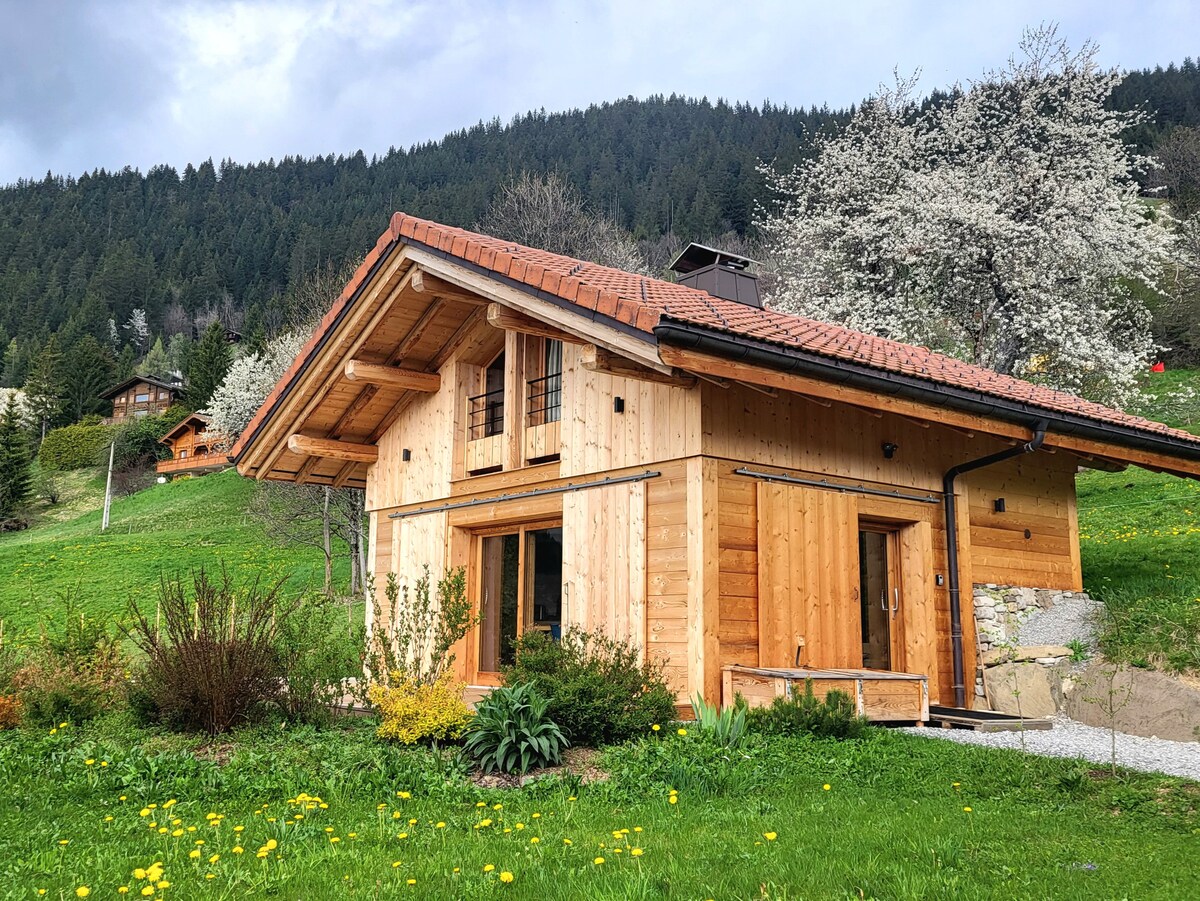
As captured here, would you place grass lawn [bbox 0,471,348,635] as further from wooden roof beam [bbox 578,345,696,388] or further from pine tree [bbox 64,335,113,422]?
pine tree [bbox 64,335,113,422]

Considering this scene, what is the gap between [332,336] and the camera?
11430 mm

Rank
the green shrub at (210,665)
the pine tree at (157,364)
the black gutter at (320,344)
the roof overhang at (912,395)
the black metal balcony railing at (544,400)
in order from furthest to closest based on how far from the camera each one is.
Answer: the pine tree at (157,364) → the black metal balcony railing at (544,400) → the black gutter at (320,344) → the green shrub at (210,665) → the roof overhang at (912,395)

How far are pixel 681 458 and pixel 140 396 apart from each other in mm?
61848

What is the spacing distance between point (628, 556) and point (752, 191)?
4484 centimetres

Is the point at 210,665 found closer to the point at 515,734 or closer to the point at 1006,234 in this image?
the point at 515,734

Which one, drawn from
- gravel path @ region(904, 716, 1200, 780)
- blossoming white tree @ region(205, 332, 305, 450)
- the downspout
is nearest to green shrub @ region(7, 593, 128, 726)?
gravel path @ region(904, 716, 1200, 780)

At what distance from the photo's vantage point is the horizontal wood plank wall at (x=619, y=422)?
886cm

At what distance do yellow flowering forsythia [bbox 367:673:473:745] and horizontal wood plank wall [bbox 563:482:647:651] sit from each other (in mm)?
1956

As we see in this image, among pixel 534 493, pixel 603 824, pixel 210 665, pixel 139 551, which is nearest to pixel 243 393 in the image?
pixel 139 551

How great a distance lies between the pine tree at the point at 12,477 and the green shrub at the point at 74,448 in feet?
25.9

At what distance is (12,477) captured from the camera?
42.7 meters

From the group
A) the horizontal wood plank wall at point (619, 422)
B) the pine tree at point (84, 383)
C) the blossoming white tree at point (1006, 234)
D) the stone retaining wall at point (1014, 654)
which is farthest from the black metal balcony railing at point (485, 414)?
the pine tree at point (84, 383)

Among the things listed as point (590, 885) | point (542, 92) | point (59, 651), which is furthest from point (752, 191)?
point (590, 885)

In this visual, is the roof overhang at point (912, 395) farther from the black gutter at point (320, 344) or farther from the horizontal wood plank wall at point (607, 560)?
the black gutter at point (320, 344)
